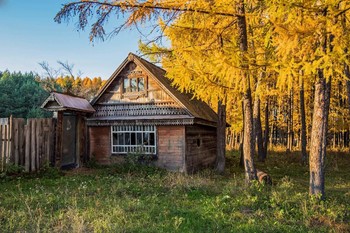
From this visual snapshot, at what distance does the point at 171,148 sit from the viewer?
15914mm

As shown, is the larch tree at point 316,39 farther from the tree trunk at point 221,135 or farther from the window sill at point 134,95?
the window sill at point 134,95

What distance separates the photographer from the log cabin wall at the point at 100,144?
17484mm

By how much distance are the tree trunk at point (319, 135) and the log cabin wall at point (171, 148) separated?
26.4 feet

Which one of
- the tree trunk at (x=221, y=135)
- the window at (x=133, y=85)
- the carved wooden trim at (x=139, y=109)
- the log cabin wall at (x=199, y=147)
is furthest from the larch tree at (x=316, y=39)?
the window at (x=133, y=85)

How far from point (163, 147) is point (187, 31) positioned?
7.28 meters

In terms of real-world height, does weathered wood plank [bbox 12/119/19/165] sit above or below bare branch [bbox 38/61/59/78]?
below

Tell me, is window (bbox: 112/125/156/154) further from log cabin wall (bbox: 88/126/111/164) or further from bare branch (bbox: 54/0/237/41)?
bare branch (bbox: 54/0/237/41)

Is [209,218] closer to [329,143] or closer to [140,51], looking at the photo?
[140,51]

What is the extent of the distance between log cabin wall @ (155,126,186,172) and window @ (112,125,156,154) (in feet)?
1.46

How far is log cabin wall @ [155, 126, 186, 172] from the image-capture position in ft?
51.5

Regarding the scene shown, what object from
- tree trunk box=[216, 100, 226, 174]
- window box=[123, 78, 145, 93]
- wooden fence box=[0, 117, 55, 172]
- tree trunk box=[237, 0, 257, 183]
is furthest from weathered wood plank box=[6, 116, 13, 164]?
tree trunk box=[216, 100, 226, 174]

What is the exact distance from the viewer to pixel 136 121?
16.5m

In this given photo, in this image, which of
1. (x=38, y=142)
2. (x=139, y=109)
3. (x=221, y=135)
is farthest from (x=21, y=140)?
(x=221, y=135)

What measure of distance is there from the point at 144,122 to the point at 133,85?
233 centimetres
